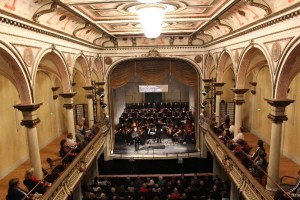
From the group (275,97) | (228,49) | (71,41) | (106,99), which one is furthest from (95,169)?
(275,97)

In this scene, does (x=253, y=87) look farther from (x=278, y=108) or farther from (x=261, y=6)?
(x=261, y=6)

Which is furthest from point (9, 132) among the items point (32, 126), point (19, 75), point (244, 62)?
point (244, 62)

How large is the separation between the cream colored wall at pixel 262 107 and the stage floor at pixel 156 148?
471cm

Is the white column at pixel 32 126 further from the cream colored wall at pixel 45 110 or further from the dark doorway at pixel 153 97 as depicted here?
the dark doorway at pixel 153 97

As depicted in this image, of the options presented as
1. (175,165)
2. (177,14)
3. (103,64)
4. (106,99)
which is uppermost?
(177,14)

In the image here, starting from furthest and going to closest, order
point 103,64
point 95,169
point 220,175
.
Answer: point 103,64 → point 95,169 → point 220,175

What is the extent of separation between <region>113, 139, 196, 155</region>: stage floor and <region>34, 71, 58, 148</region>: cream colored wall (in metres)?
4.71

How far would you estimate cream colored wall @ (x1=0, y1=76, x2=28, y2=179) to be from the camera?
1076cm

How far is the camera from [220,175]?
1521cm

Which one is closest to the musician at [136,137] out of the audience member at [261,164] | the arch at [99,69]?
the arch at [99,69]

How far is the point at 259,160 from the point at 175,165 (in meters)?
9.29

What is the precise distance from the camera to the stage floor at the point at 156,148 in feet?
59.8

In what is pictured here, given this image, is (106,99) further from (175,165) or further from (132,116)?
(175,165)

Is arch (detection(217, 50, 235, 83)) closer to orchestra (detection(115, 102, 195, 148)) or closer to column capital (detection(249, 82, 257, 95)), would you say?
column capital (detection(249, 82, 257, 95))
